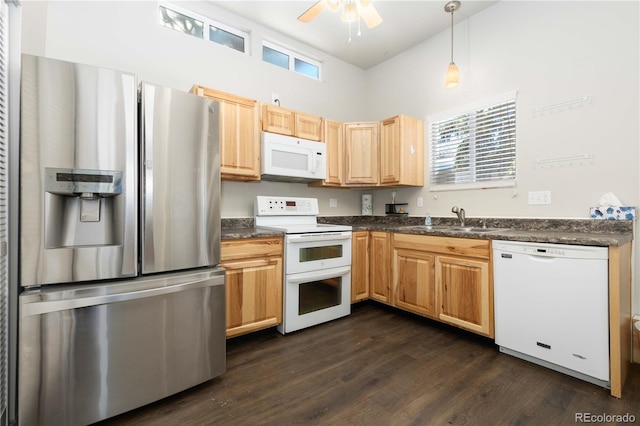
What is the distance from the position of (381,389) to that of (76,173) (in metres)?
2.02

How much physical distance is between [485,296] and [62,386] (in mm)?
2629

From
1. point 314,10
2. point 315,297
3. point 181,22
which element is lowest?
point 315,297

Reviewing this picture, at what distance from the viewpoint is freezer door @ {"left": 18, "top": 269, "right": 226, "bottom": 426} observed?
4.22ft

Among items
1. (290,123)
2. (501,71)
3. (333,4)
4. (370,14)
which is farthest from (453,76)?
(290,123)

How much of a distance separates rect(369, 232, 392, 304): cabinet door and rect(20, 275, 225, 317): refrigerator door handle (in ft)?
6.09

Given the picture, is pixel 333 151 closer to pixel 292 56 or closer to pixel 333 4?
pixel 292 56

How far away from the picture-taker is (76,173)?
54.3 inches

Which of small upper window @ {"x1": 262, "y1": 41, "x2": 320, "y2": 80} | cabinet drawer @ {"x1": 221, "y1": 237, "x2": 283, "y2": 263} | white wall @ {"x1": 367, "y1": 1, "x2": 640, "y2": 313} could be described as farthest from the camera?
small upper window @ {"x1": 262, "y1": 41, "x2": 320, "y2": 80}

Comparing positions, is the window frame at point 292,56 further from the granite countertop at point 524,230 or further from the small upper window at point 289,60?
the granite countertop at point 524,230

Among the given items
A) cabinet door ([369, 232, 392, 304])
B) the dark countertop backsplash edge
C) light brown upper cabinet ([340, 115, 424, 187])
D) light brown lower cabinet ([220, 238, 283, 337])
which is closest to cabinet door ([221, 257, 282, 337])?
light brown lower cabinet ([220, 238, 283, 337])

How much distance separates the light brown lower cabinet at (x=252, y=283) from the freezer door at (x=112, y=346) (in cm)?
48

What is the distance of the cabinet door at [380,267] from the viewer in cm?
A: 297

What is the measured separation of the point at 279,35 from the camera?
3.26 metres

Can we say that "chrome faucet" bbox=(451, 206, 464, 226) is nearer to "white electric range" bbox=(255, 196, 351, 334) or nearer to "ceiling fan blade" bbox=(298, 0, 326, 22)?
"white electric range" bbox=(255, 196, 351, 334)
